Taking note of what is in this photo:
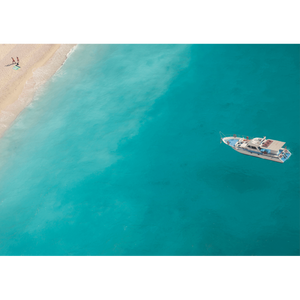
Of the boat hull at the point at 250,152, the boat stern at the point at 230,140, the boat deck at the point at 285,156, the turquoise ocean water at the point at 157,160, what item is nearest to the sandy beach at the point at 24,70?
the turquoise ocean water at the point at 157,160

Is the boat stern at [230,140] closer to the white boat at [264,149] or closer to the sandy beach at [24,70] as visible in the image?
the white boat at [264,149]

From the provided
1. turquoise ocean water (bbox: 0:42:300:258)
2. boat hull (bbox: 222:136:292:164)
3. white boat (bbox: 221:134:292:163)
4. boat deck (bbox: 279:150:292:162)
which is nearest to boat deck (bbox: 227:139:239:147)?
boat hull (bbox: 222:136:292:164)

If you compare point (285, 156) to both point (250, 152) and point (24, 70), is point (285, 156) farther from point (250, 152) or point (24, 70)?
point (24, 70)

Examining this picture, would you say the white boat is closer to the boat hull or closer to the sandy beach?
the boat hull

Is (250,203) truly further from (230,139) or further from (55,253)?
(55,253)
